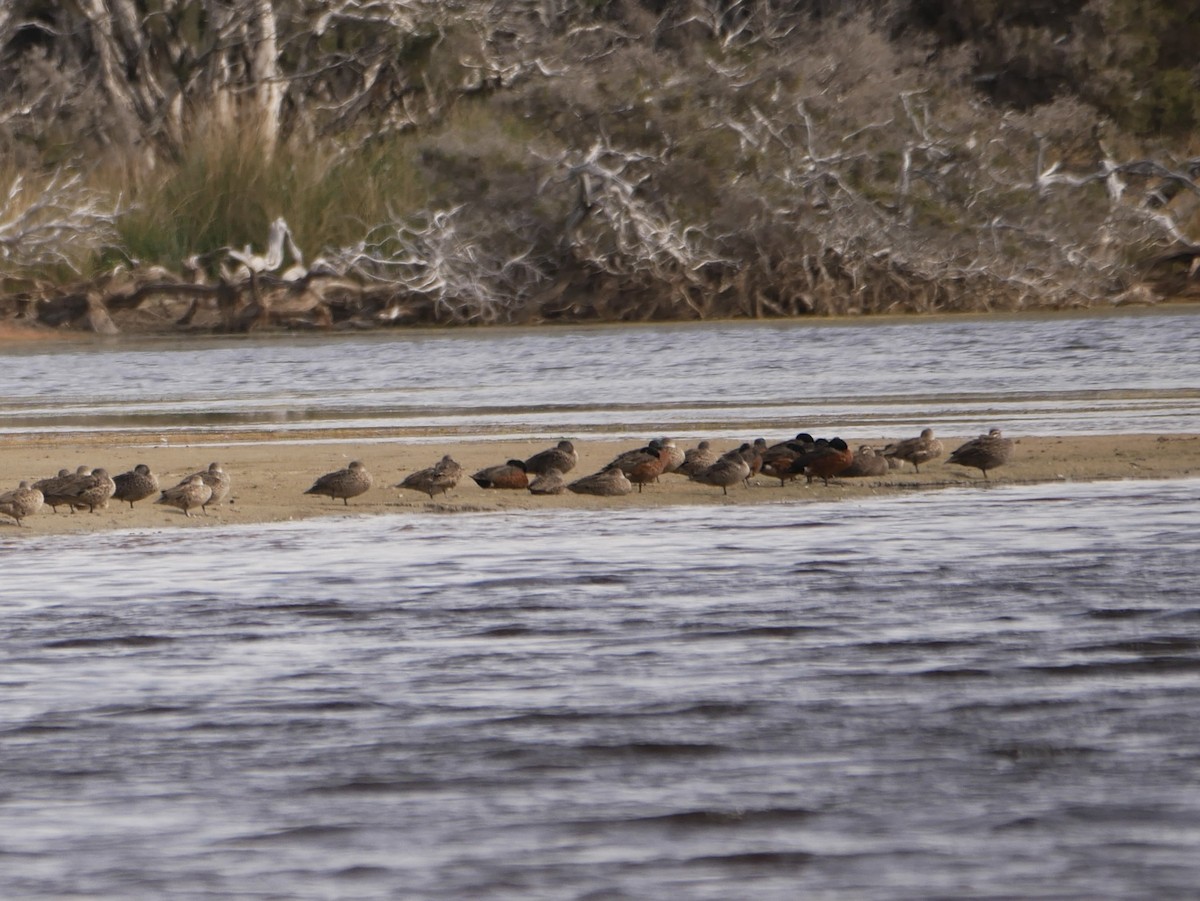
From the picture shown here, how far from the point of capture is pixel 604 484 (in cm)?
1486

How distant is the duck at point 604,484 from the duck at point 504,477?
0.45 m

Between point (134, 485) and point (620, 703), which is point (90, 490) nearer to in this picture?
point (134, 485)

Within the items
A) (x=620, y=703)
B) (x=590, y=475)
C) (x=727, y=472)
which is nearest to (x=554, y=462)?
(x=590, y=475)

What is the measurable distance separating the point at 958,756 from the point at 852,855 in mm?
1260

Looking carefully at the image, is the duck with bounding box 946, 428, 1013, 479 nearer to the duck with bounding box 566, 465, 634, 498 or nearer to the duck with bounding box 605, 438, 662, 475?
the duck with bounding box 605, 438, 662, 475

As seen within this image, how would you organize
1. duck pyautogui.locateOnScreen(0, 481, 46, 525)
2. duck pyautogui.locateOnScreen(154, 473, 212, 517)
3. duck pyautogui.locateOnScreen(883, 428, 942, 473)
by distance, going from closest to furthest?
duck pyautogui.locateOnScreen(0, 481, 46, 525), duck pyautogui.locateOnScreen(154, 473, 212, 517), duck pyautogui.locateOnScreen(883, 428, 942, 473)

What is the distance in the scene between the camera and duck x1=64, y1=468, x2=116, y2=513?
13984 mm

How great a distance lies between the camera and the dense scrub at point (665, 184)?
40.9 m

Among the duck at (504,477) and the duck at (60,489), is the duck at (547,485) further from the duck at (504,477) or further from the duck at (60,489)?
the duck at (60,489)

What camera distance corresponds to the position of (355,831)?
658 cm

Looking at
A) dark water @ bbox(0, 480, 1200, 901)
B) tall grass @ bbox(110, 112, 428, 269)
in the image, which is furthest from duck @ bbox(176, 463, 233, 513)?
tall grass @ bbox(110, 112, 428, 269)

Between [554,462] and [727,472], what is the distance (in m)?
1.26

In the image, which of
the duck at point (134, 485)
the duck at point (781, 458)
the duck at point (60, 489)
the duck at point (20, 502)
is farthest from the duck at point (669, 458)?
the duck at point (20, 502)

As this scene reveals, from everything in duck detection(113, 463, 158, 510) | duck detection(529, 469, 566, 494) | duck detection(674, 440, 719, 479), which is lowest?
duck detection(529, 469, 566, 494)
